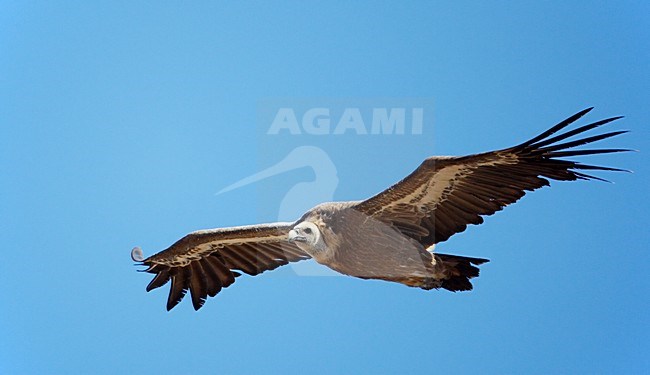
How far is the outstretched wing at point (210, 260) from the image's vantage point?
16.3 meters

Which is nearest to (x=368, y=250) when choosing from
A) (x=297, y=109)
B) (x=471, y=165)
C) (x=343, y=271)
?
(x=343, y=271)

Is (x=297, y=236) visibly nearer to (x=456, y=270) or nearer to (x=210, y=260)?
(x=456, y=270)

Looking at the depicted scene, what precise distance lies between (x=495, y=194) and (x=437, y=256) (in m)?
1.21

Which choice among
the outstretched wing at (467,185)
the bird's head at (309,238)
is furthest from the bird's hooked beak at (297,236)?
the outstretched wing at (467,185)

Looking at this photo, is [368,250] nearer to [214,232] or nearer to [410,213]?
[410,213]

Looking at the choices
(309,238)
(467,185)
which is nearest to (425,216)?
(467,185)

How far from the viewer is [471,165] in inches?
533

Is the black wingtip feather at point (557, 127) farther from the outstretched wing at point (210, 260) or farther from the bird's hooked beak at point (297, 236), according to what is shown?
the outstretched wing at point (210, 260)

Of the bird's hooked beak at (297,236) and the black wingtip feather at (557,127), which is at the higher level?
the black wingtip feather at (557,127)

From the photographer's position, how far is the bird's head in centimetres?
1411

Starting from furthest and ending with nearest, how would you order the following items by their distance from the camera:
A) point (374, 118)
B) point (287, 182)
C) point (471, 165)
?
point (287, 182) < point (374, 118) < point (471, 165)

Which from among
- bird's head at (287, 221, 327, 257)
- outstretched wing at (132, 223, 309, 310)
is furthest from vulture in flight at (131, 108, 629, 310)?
outstretched wing at (132, 223, 309, 310)

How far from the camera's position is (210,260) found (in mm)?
16688

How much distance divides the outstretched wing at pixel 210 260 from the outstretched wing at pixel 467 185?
262 centimetres
